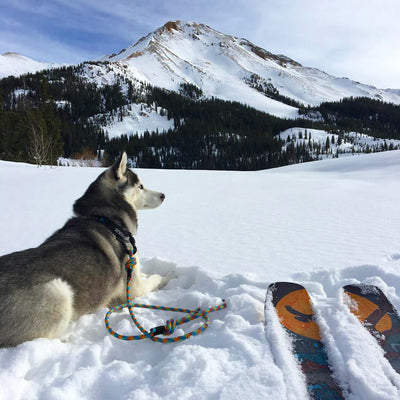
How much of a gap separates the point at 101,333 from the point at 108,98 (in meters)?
132

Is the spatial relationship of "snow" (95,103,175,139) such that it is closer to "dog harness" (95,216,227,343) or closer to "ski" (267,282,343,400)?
"dog harness" (95,216,227,343)

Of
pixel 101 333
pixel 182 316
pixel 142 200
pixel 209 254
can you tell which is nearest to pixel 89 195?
pixel 142 200

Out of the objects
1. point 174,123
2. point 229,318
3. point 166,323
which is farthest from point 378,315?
point 174,123

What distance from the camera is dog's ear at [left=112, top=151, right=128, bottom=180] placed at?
366 centimetres

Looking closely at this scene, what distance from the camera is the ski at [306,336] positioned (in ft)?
5.92

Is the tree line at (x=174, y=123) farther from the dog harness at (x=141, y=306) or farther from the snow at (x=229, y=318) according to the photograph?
the dog harness at (x=141, y=306)

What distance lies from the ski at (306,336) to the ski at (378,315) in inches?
17.2

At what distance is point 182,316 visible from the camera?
2.94 meters

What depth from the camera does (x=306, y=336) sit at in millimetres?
2352

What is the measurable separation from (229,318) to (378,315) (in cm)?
141

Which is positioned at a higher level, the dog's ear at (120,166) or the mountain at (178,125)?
the mountain at (178,125)

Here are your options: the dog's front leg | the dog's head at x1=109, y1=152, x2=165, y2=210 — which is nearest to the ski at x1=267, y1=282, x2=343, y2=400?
the dog's front leg

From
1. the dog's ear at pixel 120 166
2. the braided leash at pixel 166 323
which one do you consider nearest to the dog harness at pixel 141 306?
the braided leash at pixel 166 323

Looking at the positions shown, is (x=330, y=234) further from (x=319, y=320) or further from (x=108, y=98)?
(x=108, y=98)
